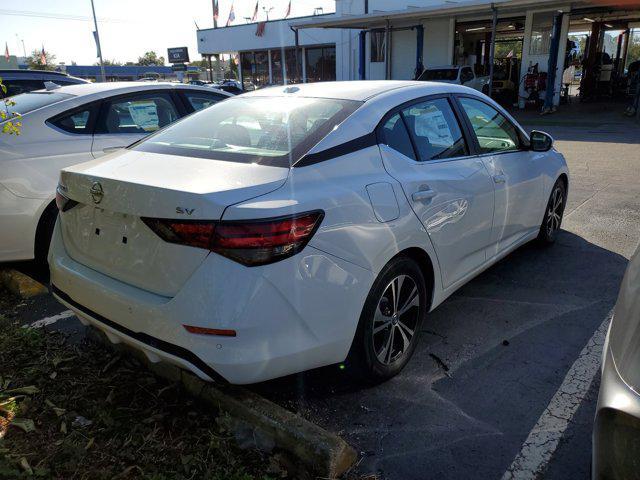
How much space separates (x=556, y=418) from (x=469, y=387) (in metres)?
0.47

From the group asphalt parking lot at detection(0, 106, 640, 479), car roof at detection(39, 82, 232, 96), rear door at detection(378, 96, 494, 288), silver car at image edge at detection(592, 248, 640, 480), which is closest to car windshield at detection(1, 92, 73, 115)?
car roof at detection(39, 82, 232, 96)

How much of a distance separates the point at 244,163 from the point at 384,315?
3.67ft

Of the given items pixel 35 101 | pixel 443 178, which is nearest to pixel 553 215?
pixel 443 178

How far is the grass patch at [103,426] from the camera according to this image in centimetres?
230

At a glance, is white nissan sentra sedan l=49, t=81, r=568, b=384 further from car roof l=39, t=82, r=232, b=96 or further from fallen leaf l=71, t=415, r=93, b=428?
car roof l=39, t=82, r=232, b=96

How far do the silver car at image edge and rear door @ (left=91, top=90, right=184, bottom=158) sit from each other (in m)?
4.24

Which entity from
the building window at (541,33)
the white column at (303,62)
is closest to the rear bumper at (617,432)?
the building window at (541,33)

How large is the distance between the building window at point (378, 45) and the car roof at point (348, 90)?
25067mm

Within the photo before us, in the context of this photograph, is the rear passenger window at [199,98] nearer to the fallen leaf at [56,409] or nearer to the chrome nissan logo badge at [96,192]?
the chrome nissan logo badge at [96,192]

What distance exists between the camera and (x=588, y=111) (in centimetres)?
2056

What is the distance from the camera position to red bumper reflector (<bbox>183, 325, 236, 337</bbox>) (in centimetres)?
217

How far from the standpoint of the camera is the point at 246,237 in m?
2.14

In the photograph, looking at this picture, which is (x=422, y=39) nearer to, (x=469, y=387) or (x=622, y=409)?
(x=469, y=387)

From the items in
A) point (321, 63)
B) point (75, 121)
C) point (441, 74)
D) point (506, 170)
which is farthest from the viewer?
point (321, 63)
